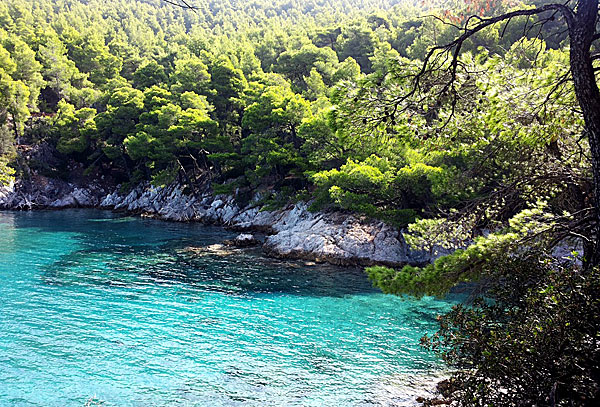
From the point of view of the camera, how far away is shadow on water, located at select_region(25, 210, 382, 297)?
632 inches

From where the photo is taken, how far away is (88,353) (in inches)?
390

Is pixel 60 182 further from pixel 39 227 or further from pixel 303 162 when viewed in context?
pixel 303 162

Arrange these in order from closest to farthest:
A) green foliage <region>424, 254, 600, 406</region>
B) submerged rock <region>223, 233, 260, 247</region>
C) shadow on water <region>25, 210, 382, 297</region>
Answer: green foliage <region>424, 254, 600, 406</region> < shadow on water <region>25, 210, 382, 297</region> < submerged rock <region>223, 233, 260, 247</region>

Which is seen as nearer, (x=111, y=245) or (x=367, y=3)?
(x=111, y=245)

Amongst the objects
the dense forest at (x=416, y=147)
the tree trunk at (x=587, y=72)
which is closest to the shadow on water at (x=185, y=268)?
the dense forest at (x=416, y=147)

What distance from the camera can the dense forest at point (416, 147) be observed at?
4.10 m

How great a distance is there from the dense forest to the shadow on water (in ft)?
13.4

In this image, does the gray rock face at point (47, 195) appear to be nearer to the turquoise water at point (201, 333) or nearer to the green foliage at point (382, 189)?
the turquoise water at point (201, 333)

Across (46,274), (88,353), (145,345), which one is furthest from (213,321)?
(46,274)

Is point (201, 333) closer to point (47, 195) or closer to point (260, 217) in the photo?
point (260, 217)

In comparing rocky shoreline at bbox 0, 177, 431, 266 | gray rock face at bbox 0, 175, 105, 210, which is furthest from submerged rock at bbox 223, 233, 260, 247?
gray rock face at bbox 0, 175, 105, 210

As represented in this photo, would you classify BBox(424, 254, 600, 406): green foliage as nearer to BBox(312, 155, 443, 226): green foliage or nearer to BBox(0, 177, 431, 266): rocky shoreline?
BBox(0, 177, 431, 266): rocky shoreline

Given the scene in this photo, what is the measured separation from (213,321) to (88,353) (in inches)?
137

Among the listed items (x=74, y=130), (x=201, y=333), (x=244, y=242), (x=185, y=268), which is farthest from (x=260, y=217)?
(x=74, y=130)
